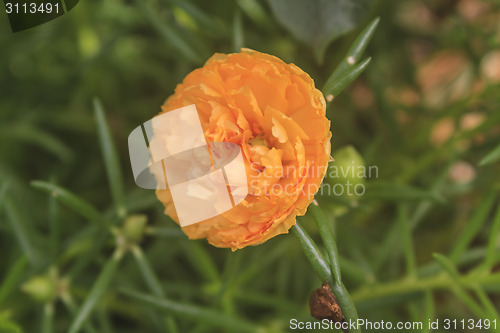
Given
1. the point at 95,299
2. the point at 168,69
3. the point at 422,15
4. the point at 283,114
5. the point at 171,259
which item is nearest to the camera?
the point at 283,114

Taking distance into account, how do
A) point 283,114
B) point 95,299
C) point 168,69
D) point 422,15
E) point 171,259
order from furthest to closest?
point 422,15 → point 168,69 → point 171,259 → point 95,299 → point 283,114

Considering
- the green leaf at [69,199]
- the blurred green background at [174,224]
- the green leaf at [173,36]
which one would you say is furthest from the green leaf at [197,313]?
the green leaf at [173,36]

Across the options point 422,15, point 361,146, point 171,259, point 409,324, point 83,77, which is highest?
point 422,15

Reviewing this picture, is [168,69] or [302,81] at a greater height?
[302,81]

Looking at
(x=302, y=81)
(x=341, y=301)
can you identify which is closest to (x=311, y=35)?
(x=302, y=81)

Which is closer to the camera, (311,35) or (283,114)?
(283,114)

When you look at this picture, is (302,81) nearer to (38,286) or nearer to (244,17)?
(38,286)

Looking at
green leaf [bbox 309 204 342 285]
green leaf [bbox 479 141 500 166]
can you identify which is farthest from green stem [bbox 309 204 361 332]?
green leaf [bbox 479 141 500 166]
